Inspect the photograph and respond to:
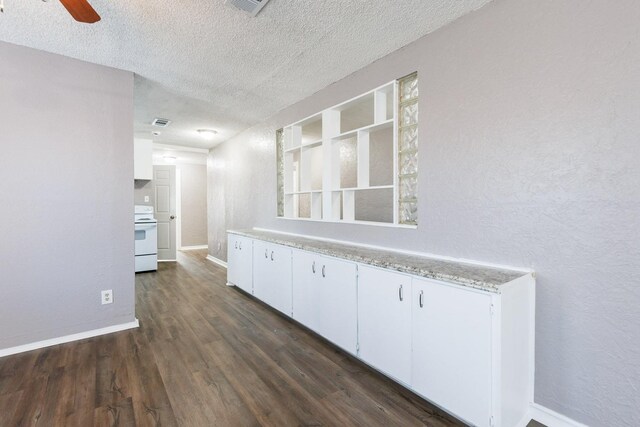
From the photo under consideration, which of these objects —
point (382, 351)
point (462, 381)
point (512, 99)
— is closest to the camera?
point (462, 381)

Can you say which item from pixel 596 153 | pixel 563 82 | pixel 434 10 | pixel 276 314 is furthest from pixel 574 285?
pixel 276 314

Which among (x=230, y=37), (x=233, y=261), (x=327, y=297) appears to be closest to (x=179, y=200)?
(x=233, y=261)

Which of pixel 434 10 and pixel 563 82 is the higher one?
pixel 434 10

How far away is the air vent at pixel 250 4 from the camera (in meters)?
1.88

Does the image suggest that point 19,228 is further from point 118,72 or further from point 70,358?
point 118,72

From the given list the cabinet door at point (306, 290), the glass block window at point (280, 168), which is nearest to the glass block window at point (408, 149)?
the cabinet door at point (306, 290)

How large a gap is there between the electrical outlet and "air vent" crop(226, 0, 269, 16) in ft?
9.01

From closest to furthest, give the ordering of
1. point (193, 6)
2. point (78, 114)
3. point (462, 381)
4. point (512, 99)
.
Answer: point (462, 381), point (512, 99), point (193, 6), point (78, 114)

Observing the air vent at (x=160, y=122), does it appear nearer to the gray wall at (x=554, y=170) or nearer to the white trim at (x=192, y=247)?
the gray wall at (x=554, y=170)

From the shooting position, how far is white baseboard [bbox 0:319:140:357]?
246cm

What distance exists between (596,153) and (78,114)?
3851mm

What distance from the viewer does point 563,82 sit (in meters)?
1.59

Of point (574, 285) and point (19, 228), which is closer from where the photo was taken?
point (574, 285)

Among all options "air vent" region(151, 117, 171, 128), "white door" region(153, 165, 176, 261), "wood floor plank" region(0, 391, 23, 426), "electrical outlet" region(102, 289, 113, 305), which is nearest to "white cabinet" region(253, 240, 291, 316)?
"electrical outlet" region(102, 289, 113, 305)
